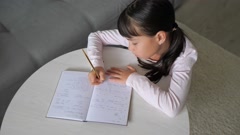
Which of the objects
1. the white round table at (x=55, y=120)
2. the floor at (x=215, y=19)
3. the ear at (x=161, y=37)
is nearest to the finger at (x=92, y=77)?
the white round table at (x=55, y=120)

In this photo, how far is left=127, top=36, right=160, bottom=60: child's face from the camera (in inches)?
37.8

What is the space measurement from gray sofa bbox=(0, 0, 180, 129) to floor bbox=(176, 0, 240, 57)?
696mm

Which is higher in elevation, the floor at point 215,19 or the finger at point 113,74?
the finger at point 113,74

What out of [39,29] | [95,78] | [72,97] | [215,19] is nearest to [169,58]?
[95,78]

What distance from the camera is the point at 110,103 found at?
3.04ft

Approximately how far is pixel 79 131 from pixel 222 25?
62.1 inches

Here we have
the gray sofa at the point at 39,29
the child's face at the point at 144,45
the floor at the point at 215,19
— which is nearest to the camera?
the child's face at the point at 144,45

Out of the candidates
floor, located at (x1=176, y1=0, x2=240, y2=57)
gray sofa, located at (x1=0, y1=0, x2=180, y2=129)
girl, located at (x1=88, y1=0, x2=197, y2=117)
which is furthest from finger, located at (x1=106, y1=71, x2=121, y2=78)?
floor, located at (x1=176, y1=0, x2=240, y2=57)

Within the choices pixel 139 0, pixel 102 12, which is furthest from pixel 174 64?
pixel 102 12

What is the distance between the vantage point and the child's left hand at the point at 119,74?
98 centimetres

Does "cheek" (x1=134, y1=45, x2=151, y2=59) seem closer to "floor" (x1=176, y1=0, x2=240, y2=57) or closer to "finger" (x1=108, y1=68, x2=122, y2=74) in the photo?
"finger" (x1=108, y1=68, x2=122, y2=74)

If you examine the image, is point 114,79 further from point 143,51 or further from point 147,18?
point 147,18

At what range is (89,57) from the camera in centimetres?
107

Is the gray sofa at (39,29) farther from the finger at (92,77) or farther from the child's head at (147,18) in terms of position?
the child's head at (147,18)
